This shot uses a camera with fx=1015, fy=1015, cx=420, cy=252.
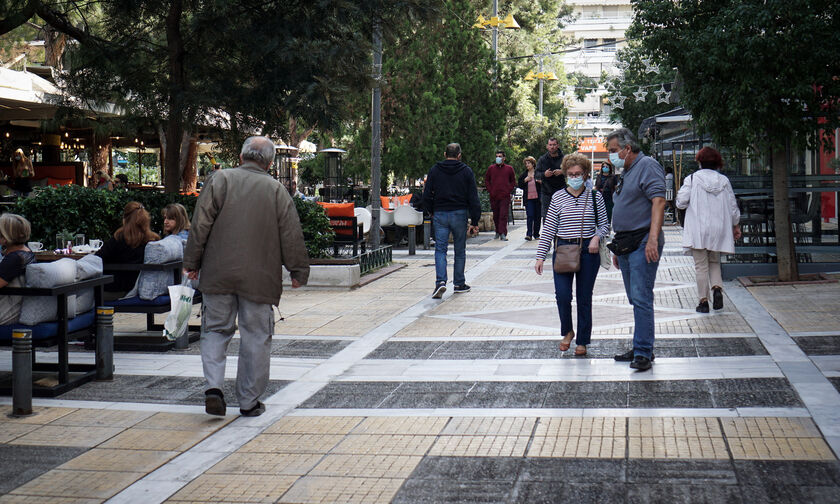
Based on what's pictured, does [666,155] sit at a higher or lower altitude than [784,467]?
higher

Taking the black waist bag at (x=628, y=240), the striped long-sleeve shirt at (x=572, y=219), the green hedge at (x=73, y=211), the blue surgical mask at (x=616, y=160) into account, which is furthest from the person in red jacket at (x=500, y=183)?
the black waist bag at (x=628, y=240)

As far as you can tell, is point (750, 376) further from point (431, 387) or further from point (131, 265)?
point (131, 265)

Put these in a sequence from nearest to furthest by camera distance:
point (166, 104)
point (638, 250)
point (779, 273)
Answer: point (638, 250) → point (779, 273) → point (166, 104)

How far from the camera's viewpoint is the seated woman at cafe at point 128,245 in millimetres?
8992

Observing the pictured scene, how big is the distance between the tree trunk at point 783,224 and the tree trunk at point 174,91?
7.54 metres

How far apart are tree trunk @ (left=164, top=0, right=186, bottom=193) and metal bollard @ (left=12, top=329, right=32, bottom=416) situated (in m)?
6.73

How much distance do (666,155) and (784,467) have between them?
32.4m

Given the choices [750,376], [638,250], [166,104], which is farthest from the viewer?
[166,104]

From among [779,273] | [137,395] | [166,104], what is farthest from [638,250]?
[166,104]

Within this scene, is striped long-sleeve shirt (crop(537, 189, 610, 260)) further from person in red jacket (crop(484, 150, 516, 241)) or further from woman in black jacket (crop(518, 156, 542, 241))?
person in red jacket (crop(484, 150, 516, 241))

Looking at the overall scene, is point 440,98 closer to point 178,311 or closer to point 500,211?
point 500,211

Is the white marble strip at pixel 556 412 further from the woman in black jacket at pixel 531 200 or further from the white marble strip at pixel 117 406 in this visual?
the woman in black jacket at pixel 531 200

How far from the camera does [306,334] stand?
9.66m

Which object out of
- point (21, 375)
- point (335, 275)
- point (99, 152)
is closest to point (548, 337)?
point (21, 375)
